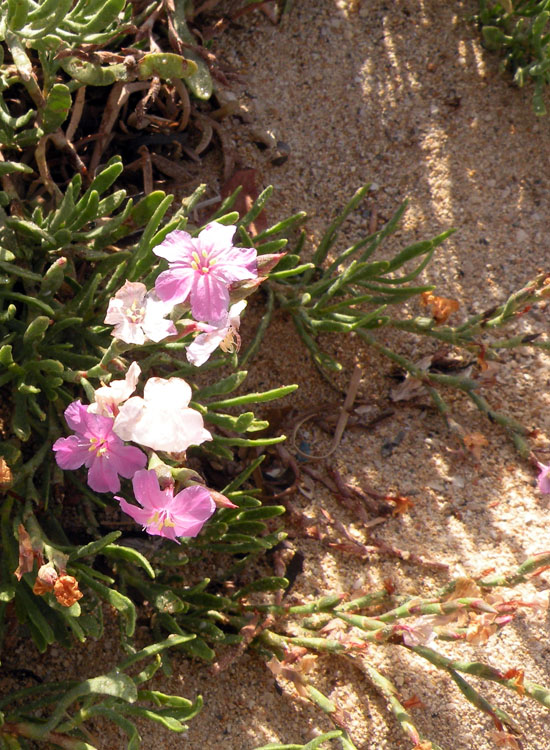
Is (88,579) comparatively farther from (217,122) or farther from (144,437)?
(217,122)

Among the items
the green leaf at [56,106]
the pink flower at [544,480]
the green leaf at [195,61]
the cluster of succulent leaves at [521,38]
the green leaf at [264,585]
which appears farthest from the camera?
the cluster of succulent leaves at [521,38]

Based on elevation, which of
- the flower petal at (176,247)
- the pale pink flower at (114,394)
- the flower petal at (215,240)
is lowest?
the pale pink flower at (114,394)

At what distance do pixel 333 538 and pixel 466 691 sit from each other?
1.76 ft

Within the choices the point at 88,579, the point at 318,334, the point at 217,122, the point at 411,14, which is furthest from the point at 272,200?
the point at 88,579

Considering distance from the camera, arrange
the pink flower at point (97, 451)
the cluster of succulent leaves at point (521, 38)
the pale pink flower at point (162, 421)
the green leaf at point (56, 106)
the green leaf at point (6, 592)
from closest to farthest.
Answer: the pale pink flower at point (162, 421)
the pink flower at point (97, 451)
the green leaf at point (6, 592)
the green leaf at point (56, 106)
the cluster of succulent leaves at point (521, 38)

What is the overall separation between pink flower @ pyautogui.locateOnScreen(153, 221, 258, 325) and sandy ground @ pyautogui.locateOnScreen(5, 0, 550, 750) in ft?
2.87

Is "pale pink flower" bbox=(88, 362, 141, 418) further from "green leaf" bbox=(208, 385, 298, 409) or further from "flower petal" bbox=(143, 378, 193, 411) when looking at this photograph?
"green leaf" bbox=(208, 385, 298, 409)

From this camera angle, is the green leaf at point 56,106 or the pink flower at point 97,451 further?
the green leaf at point 56,106

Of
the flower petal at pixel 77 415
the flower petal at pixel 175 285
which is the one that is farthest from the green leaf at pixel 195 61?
the flower petal at pixel 77 415

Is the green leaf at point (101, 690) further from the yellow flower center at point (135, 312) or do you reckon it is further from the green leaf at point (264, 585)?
the yellow flower center at point (135, 312)

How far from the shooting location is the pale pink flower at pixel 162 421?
48.8 inches

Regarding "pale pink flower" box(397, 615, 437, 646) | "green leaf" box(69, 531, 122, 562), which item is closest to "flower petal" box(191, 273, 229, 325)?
"green leaf" box(69, 531, 122, 562)

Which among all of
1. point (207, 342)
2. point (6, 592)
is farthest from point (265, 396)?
point (6, 592)

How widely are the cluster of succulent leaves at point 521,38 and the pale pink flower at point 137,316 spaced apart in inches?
66.7
